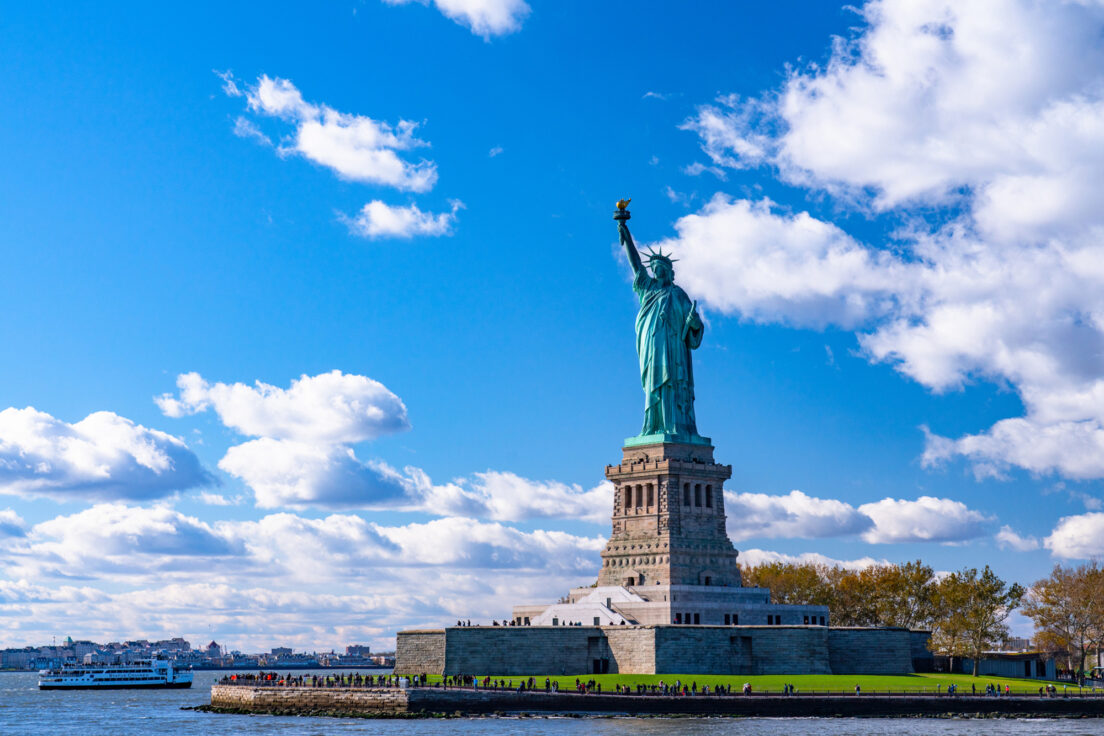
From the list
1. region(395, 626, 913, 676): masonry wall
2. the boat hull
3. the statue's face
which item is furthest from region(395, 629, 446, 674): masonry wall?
the boat hull

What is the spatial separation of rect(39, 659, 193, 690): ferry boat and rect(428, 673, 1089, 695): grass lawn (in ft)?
191

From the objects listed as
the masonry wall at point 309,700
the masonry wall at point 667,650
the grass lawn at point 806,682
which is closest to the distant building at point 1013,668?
the grass lawn at point 806,682

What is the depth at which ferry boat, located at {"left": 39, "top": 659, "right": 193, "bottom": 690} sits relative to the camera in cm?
12875

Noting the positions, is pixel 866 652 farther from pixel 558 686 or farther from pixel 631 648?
pixel 558 686

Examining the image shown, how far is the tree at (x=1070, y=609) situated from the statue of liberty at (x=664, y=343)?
94.6ft

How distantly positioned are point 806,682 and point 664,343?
28.9m

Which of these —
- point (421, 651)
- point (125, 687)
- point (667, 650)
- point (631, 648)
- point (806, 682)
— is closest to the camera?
point (806, 682)

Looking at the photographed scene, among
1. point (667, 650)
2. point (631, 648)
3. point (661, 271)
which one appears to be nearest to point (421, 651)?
point (631, 648)

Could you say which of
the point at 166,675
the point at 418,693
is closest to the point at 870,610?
the point at 418,693

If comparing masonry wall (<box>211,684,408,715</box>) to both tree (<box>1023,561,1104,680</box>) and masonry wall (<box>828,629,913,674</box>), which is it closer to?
masonry wall (<box>828,629,913,674</box>)

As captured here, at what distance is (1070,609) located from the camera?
99875 mm

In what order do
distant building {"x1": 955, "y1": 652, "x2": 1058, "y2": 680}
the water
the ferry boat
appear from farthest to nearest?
the ferry boat < distant building {"x1": 955, "y1": 652, "x2": 1058, "y2": 680} < the water

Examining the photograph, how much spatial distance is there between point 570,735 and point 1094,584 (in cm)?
5534

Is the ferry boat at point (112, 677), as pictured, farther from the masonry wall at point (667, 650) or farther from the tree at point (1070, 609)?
the tree at point (1070, 609)
